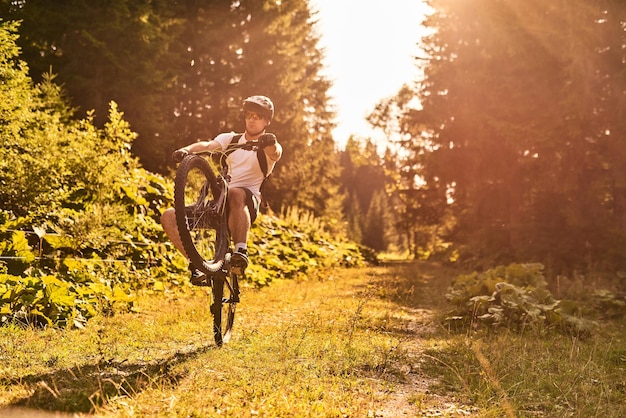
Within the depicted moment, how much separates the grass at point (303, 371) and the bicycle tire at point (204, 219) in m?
0.81

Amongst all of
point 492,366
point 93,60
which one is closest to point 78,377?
point 492,366

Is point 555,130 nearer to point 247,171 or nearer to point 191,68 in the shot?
point 247,171

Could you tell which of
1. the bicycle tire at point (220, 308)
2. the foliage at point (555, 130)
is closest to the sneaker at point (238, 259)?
the bicycle tire at point (220, 308)

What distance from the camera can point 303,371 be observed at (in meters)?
3.95

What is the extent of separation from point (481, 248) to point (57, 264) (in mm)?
12298

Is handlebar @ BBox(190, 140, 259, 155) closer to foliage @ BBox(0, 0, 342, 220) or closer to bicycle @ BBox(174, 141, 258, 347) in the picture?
bicycle @ BBox(174, 141, 258, 347)

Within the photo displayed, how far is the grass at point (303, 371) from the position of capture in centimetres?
318

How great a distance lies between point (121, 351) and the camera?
4504mm

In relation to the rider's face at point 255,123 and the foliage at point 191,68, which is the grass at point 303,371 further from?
the foliage at point 191,68

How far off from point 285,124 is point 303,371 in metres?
18.3

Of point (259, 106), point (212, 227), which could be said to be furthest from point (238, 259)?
point (259, 106)

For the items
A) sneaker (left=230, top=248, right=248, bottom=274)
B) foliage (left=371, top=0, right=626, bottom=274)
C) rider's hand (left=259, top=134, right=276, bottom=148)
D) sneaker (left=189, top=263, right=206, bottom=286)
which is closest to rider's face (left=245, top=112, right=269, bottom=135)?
rider's hand (left=259, top=134, right=276, bottom=148)

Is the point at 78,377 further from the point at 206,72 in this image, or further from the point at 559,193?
the point at 206,72

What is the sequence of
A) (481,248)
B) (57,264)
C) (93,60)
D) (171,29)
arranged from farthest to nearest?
(171,29), (481,248), (93,60), (57,264)
